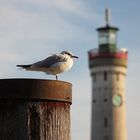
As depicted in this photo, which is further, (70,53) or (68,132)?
(70,53)

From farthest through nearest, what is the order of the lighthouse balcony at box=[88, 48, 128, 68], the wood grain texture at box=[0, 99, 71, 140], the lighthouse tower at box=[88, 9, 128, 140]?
the lighthouse balcony at box=[88, 48, 128, 68] < the lighthouse tower at box=[88, 9, 128, 140] < the wood grain texture at box=[0, 99, 71, 140]

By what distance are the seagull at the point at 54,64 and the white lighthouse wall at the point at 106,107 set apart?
185ft

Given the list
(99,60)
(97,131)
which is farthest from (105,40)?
(97,131)

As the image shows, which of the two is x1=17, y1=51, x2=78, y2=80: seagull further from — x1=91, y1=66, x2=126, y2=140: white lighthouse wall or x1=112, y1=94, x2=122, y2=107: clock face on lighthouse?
x1=112, y1=94, x2=122, y2=107: clock face on lighthouse

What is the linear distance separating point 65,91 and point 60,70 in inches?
79.2

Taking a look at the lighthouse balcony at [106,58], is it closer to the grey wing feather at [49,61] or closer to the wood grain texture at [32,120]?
the grey wing feather at [49,61]

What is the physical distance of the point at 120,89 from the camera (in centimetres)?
6456

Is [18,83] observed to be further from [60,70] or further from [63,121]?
[60,70]

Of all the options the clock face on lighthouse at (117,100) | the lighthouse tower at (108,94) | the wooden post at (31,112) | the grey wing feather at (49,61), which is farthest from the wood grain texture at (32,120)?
the clock face on lighthouse at (117,100)

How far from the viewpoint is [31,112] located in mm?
2393

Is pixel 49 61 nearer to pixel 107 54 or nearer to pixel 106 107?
pixel 106 107

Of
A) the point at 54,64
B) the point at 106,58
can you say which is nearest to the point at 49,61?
the point at 54,64

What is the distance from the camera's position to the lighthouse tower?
61.2m

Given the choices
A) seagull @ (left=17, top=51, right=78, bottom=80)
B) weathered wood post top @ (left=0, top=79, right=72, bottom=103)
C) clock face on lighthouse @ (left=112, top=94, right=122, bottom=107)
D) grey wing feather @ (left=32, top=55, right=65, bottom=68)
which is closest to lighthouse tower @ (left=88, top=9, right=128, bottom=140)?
clock face on lighthouse @ (left=112, top=94, right=122, bottom=107)
